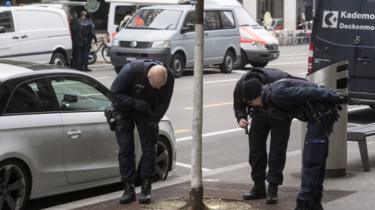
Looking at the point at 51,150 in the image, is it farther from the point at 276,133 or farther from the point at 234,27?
the point at 234,27

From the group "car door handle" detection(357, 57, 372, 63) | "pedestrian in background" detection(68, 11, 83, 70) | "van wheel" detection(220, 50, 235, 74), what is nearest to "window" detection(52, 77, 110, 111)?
"car door handle" detection(357, 57, 372, 63)

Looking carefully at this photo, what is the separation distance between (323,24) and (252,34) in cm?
1186

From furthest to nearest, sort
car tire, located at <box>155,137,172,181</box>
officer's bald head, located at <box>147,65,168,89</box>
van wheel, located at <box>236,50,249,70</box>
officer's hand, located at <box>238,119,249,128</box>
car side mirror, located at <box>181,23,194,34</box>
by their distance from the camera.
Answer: van wheel, located at <box>236,50,249,70</box> < car side mirror, located at <box>181,23,194,34</box> < car tire, located at <box>155,137,172,181</box> < officer's bald head, located at <box>147,65,168,89</box> < officer's hand, located at <box>238,119,249,128</box>

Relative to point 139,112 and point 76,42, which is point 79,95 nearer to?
point 139,112

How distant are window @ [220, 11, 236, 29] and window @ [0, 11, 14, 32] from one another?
6545mm

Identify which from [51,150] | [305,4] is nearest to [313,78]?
[51,150]

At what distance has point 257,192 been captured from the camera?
669 cm

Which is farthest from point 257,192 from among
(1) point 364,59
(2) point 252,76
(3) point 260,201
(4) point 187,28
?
(4) point 187,28

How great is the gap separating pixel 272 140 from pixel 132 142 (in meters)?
1.29

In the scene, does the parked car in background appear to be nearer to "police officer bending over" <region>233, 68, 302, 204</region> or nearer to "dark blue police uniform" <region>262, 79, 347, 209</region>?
"police officer bending over" <region>233, 68, 302, 204</region>

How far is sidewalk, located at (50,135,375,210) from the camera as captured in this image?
255 inches

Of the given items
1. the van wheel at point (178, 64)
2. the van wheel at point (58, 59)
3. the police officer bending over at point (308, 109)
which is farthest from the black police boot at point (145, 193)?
the van wheel at point (58, 59)

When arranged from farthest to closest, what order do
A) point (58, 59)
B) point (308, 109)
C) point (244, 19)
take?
point (244, 19) < point (58, 59) < point (308, 109)

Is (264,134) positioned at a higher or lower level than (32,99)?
lower
